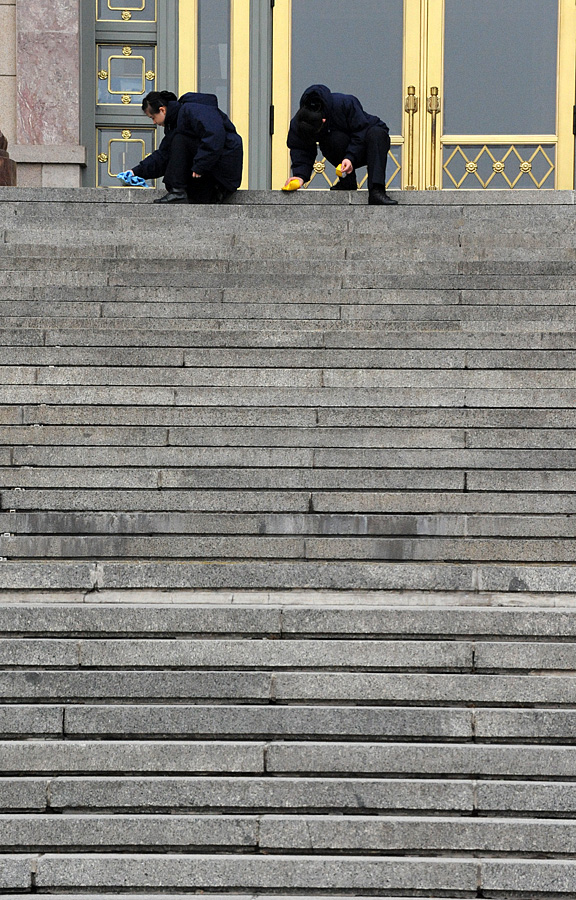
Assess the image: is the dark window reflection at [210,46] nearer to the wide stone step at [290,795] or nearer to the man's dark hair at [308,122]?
the man's dark hair at [308,122]

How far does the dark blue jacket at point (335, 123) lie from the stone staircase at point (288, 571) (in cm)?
208

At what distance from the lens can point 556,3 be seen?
13023 millimetres

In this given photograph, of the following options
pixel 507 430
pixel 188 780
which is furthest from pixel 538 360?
pixel 188 780

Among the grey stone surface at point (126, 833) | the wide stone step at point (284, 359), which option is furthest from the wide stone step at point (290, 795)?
the wide stone step at point (284, 359)

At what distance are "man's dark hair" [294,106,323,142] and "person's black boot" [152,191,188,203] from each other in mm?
1145

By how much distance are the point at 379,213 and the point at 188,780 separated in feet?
18.7

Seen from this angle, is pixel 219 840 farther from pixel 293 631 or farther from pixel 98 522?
pixel 98 522

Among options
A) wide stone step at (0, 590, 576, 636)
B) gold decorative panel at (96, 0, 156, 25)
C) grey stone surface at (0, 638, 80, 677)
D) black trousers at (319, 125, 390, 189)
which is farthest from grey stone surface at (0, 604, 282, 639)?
gold decorative panel at (96, 0, 156, 25)

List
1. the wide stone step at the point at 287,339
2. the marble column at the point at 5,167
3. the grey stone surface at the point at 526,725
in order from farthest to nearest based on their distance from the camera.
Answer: the marble column at the point at 5,167 < the wide stone step at the point at 287,339 < the grey stone surface at the point at 526,725

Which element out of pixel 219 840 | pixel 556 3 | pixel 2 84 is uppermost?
pixel 556 3

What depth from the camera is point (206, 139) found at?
10.1 metres

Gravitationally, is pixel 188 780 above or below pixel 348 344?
below

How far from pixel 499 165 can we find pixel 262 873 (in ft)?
31.7

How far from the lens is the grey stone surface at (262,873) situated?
462 centimetres
